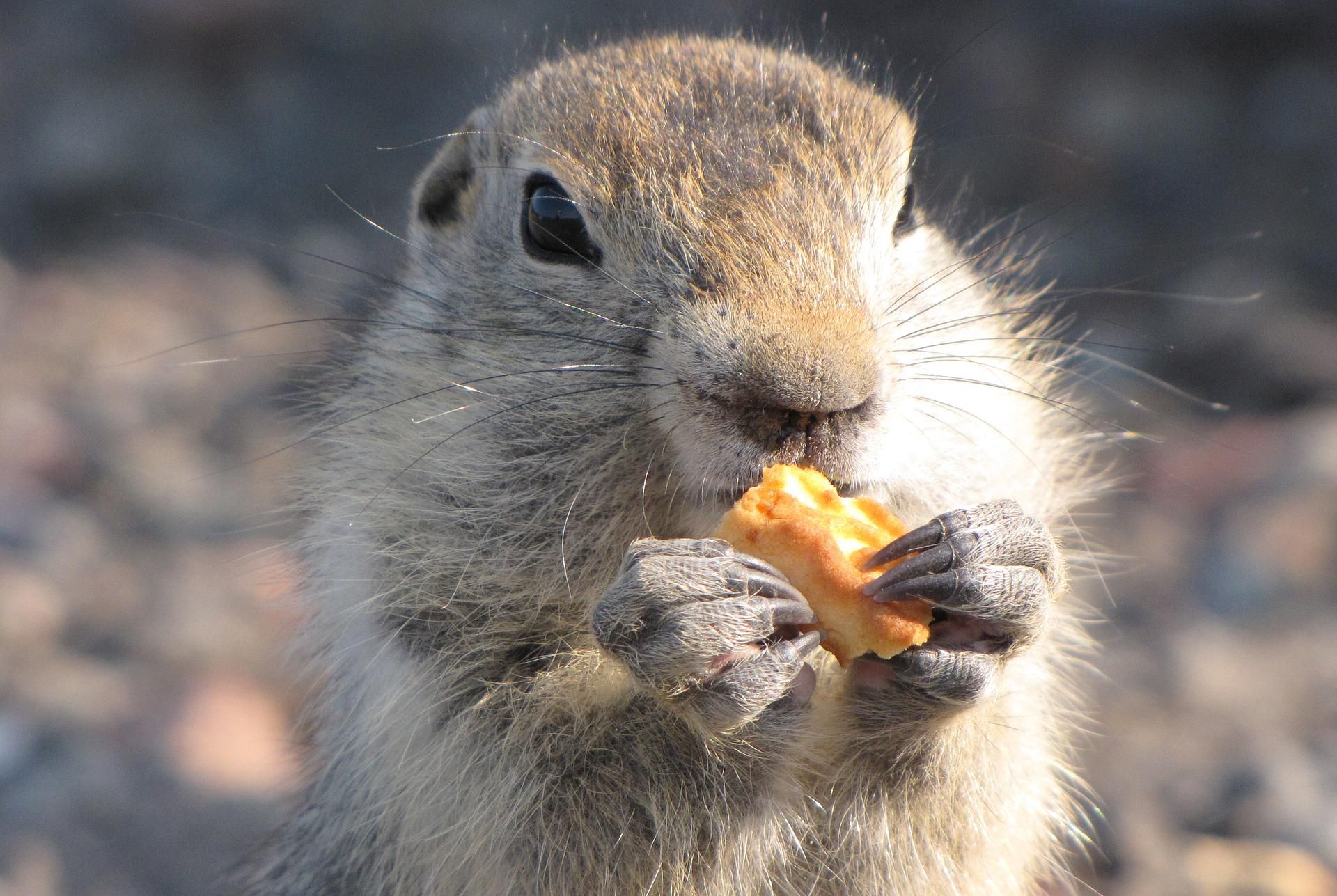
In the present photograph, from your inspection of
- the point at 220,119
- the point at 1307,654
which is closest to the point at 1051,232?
the point at 1307,654

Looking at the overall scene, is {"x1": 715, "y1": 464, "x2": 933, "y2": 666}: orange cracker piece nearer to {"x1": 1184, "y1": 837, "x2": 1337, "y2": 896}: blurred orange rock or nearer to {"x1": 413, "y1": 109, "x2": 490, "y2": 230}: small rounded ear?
{"x1": 413, "y1": 109, "x2": 490, "y2": 230}: small rounded ear

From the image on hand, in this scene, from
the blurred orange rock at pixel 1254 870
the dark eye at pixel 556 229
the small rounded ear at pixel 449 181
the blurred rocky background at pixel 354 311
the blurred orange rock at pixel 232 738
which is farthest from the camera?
the blurred orange rock at pixel 232 738

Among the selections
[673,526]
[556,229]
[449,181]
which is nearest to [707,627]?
[673,526]

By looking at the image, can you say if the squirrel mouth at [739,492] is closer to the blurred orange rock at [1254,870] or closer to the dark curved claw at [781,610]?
the dark curved claw at [781,610]

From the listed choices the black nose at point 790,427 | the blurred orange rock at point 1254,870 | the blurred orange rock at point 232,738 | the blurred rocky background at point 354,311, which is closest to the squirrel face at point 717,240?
the black nose at point 790,427

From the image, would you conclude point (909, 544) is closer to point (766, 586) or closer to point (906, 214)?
point (766, 586)

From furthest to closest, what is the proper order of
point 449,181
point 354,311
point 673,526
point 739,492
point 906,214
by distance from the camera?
point 354,311 → point 449,181 → point 906,214 → point 673,526 → point 739,492

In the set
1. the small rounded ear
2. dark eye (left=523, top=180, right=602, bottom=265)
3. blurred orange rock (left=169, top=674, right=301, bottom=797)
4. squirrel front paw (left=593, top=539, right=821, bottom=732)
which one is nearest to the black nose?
squirrel front paw (left=593, top=539, right=821, bottom=732)
